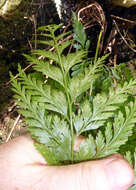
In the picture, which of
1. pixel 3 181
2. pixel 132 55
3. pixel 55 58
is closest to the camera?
pixel 55 58

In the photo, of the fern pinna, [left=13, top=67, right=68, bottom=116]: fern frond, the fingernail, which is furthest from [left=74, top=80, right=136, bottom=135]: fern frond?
the fingernail

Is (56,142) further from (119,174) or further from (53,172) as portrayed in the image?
(119,174)

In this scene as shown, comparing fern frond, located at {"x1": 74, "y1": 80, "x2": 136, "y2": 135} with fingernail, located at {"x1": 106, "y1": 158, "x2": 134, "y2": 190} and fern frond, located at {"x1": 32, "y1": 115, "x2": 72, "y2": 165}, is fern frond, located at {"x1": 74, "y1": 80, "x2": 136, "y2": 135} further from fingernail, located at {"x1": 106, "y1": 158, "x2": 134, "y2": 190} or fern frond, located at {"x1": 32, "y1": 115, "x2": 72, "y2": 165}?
fingernail, located at {"x1": 106, "y1": 158, "x2": 134, "y2": 190}

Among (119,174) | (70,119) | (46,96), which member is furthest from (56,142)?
(119,174)

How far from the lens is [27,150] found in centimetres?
135

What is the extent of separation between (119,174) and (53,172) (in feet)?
1.22

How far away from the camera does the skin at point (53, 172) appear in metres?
1.14

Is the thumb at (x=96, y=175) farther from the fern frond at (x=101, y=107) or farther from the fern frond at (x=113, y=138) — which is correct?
the fern frond at (x=101, y=107)

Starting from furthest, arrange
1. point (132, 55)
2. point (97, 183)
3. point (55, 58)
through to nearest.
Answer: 1. point (132, 55)
2. point (55, 58)
3. point (97, 183)

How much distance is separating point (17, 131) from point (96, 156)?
184cm

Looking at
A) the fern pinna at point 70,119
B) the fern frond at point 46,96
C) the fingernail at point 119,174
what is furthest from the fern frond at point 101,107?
the fingernail at point 119,174

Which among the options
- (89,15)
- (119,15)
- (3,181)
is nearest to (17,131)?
(3,181)

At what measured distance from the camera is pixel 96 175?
114cm

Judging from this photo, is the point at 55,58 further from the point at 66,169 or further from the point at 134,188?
the point at 134,188
